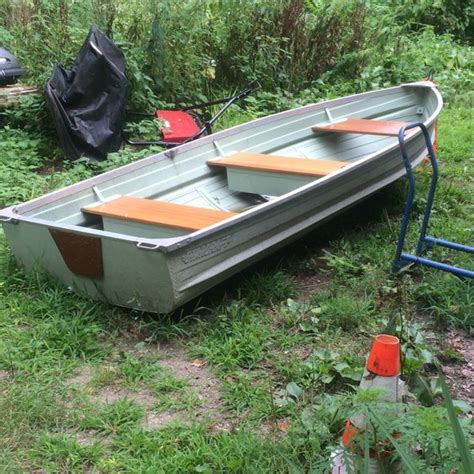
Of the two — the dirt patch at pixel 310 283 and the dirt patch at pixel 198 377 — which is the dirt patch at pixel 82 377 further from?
the dirt patch at pixel 310 283

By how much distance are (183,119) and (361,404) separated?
16.0 feet

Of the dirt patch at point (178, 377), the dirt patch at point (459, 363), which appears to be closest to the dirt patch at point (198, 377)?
the dirt patch at point (178, 377)

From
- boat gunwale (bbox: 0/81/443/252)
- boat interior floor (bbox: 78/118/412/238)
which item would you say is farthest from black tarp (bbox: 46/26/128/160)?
boat interior floor (bbox: 78/118/412/238)

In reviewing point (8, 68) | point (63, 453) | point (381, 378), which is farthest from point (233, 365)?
point (8, 68)

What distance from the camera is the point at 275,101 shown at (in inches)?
315

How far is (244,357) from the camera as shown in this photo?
10.9 ft

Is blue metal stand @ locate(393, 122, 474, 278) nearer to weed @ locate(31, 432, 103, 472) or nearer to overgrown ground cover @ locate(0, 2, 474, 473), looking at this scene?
overgrown ground cover @ locate(0, 2, 474, 473)

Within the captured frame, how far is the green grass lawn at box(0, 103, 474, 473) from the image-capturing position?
2.55m

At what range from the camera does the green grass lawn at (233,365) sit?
2553mm

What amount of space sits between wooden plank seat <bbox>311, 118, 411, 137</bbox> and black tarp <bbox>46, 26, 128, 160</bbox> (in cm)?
187

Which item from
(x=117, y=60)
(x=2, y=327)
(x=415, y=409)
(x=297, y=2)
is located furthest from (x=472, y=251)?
(x=297, y=2)

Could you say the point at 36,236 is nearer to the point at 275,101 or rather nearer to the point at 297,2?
the point at 275,101

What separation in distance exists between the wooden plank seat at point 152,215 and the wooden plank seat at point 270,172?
0.85m

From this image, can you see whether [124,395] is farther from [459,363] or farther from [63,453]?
[459,363]
